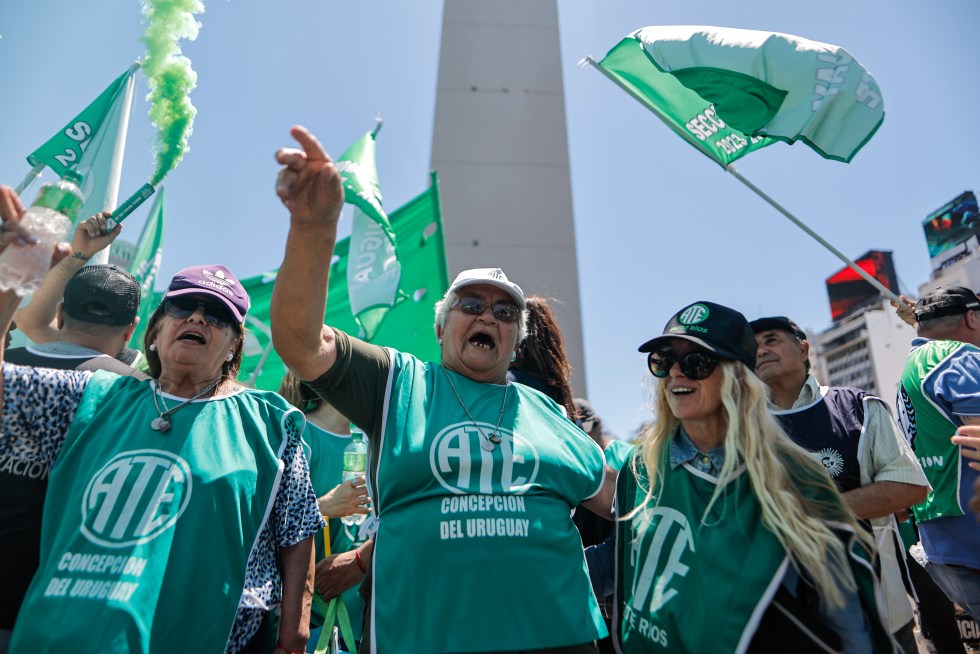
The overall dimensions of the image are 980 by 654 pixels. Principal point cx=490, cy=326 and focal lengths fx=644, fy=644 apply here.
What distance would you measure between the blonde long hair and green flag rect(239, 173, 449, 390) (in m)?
5.14

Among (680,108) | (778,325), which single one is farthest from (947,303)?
(680,108)

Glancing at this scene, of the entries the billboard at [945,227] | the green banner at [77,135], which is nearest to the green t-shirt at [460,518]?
the green banner at [77,135]

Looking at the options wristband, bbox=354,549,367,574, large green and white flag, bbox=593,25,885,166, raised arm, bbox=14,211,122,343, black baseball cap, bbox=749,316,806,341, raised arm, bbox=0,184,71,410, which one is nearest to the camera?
raised arm, bbox=0,184,71,410

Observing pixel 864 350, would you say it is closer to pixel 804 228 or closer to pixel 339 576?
pixel 804 228

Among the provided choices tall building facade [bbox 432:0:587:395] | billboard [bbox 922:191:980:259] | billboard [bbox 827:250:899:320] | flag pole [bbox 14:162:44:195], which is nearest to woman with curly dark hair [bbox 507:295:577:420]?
flag pole [bbox 14:162:44:195]

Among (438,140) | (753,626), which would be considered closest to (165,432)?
(753,626)

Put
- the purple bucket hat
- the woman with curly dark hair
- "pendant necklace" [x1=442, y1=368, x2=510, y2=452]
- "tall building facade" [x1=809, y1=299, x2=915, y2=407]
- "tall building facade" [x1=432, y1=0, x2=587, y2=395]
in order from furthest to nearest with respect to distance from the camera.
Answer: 1. "tall building facade" [x1=809, y1=299, x2=915, y2=407]
2. "tall building facade" [x1=432, y1=0, x2=587, y2=395]
3. the woman with curly dark hair
4. the purple bucket hat
5. "pendant necklace" [x1=442, y1=368, x2=510, y2=452]

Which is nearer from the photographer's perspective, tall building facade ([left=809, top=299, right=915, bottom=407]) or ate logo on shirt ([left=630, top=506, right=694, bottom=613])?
ate logo on shirt ([left=630, top=506, right=694, bottom=613])

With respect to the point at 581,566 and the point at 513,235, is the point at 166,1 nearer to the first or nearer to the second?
the point at 581,566

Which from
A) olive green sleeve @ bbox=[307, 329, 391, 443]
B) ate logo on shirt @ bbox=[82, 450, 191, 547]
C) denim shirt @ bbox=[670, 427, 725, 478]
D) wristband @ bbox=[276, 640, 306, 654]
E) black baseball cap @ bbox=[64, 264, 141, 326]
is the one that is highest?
black baseball cap @ bbox=[64, 264, 141, 326]

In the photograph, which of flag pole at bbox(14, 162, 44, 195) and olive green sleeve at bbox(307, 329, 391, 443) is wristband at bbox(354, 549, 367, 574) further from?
flag pole at bbox(14, 162, 44, 195)

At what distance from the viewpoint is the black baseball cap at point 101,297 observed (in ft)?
8.56

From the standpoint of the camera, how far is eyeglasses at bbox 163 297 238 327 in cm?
217

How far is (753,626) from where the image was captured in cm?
176
